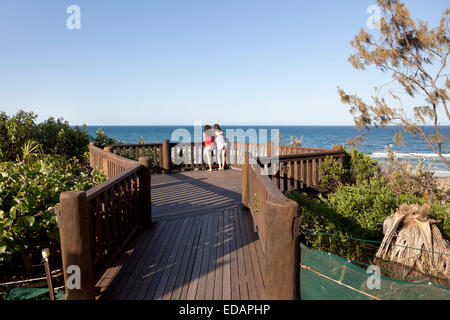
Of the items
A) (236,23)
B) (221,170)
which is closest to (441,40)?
(221,170)

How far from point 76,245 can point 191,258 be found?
1.34 meters

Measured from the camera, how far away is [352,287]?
86.2 inches

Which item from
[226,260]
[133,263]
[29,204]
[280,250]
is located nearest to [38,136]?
[29,204]

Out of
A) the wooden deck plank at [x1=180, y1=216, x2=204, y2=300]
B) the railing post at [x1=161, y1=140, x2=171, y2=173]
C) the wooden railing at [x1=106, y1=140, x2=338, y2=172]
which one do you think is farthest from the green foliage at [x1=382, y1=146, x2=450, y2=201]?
the railing post at [x1=161, y1=140, x2=171, y2=173]

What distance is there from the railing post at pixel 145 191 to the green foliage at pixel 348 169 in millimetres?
4157

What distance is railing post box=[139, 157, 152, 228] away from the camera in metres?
3.82

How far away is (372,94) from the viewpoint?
873 centimetres

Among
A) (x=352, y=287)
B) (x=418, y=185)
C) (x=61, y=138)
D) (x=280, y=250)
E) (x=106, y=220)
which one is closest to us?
(x=280, y=250)

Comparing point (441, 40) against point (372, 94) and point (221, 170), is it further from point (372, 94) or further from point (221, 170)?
point (221, 170)

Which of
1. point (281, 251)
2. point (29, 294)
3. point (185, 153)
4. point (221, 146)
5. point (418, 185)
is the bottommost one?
point (29, 294)

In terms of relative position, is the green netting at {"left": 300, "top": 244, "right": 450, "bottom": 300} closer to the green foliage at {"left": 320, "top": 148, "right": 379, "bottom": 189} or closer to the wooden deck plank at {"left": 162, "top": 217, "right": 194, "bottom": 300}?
the wooden deck plank at {"left": 162, "top": 217, "right": 194, "bottom": 300}

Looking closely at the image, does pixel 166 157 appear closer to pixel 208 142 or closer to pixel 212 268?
pixel 208 142

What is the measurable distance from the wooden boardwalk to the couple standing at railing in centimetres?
354

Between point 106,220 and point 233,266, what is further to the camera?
point 233,266
